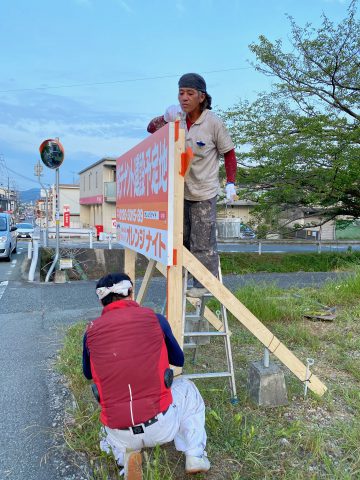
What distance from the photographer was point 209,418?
2668 millimetres

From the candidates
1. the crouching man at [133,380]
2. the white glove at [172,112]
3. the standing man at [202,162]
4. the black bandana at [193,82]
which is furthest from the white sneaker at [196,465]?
the black bandana at [193,82]

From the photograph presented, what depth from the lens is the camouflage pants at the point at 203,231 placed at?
3.17m

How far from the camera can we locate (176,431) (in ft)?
7.04

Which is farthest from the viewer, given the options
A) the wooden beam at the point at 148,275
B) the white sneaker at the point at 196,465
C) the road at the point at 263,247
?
the road at the point at 263,247

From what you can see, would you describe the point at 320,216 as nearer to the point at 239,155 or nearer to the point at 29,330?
the point at 239,155

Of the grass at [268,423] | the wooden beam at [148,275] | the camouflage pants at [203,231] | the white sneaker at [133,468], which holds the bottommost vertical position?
the grass at [268,423]

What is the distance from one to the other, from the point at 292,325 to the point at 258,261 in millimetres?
8243

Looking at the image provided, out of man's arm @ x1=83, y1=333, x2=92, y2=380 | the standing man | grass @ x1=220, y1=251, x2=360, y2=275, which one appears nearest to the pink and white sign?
the standing man

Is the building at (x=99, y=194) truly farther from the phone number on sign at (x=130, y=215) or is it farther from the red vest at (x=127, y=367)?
the red vest at (x=127, y=367)

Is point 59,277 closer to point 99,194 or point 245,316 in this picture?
point 245,316

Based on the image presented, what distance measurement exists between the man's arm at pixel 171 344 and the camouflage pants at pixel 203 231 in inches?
37.6

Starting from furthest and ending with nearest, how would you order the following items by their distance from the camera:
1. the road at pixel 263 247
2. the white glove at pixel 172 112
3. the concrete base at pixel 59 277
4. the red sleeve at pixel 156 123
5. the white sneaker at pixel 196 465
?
the road at pixel 263 247
the concrete base at pixel 59 277
the red sleeve at pixel 156 123
the white glove at pixel 172 112
the white sneaker at pixel 196 465

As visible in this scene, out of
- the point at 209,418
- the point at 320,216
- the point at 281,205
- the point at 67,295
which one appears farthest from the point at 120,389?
A: the point at 320,216

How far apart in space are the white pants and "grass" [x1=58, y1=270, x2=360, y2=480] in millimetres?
111
